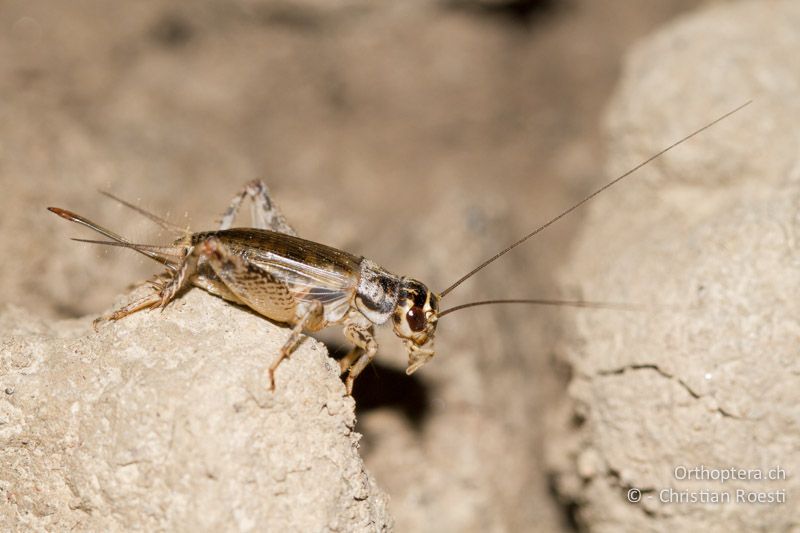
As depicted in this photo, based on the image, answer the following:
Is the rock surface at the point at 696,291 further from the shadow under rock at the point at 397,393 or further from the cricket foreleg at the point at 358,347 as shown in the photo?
the cricket foreleg at the point at 358,347

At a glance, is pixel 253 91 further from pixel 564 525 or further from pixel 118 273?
pixel 564 525

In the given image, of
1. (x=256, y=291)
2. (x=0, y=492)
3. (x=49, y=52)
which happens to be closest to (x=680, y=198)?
(x=256, y=291)

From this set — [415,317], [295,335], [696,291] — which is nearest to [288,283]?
[295,335]

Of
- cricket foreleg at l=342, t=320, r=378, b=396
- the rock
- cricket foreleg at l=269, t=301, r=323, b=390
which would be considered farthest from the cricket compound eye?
the rock

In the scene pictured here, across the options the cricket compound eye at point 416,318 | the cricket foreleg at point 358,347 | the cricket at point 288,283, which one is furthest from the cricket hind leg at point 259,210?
the cricket compound eye at point 416,318

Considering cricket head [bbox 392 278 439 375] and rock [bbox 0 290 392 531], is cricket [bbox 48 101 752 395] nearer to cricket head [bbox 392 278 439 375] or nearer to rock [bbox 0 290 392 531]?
cricket head [bbox 392 278 439 375]

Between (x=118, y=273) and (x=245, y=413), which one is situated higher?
(x=118, y=273)
